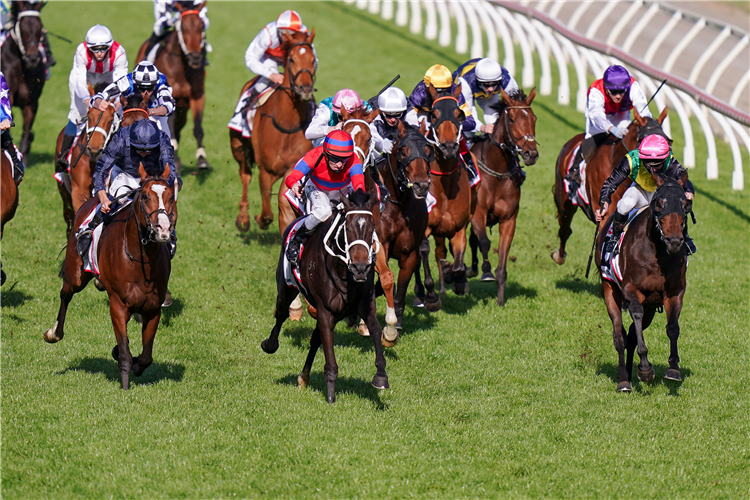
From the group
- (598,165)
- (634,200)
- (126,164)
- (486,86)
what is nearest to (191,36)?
(486,86)

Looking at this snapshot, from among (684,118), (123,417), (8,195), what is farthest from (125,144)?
(684,118)

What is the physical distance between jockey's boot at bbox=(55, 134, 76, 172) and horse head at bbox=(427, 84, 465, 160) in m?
4.44

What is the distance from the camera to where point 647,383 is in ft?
29.1

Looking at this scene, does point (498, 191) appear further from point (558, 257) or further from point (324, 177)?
point (324, 177)

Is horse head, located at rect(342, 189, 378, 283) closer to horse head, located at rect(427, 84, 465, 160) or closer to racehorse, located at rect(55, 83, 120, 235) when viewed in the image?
horse head, located at rect(427, 84, 465, 160)

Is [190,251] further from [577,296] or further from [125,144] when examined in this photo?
[577,296]

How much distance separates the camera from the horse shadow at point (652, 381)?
342 inches

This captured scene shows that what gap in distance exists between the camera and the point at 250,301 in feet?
37.6

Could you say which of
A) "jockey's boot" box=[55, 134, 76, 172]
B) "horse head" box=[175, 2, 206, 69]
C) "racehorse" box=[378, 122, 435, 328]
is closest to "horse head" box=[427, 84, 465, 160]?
"racehorse" box=[378, 122, 435, 328]

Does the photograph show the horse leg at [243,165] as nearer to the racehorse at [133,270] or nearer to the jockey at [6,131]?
the jockey at [6,131]

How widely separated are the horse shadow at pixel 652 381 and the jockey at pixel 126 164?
4.42 meters

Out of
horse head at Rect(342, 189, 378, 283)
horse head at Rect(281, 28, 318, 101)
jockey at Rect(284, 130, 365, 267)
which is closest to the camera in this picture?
horse head at Rect(342, 189, 378, 283)

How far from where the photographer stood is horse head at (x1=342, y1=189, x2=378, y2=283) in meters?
6.96

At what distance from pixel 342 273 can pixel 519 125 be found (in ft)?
13.0
